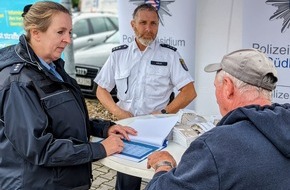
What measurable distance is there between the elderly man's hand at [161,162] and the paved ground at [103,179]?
6.69 feet

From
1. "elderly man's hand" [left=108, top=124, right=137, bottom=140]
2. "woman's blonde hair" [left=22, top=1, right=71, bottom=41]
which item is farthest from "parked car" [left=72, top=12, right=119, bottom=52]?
"woman's blonde hair" [left=22, top=1, right=71, bottom=41]

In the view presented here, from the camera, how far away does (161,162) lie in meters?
1.69

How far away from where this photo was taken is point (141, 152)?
198 cm

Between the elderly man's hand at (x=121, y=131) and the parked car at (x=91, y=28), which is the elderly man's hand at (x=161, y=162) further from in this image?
the parked car at (x=91, y=28)

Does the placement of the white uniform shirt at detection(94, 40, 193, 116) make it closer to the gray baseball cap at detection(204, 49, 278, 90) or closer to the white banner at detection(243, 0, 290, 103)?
the white banner at detection(243, 0, 290, 103)

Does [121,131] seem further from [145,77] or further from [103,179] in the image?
[103,179]

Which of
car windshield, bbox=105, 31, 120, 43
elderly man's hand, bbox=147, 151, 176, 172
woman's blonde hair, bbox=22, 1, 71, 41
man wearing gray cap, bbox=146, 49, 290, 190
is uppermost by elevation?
woman's blonde hair, bbox=22, 1, 71, 41

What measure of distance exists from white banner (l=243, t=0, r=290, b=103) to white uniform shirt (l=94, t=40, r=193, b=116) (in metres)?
0.79

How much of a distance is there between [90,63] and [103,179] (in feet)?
12.3

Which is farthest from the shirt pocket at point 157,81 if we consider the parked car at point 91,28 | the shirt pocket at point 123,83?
the parked car at point 91,28

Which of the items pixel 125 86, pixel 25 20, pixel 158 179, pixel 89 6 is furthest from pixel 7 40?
pixel 89 6

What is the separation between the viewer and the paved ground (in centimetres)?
384

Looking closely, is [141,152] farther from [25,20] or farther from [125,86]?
[125,86]

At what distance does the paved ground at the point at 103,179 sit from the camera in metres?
3.84
